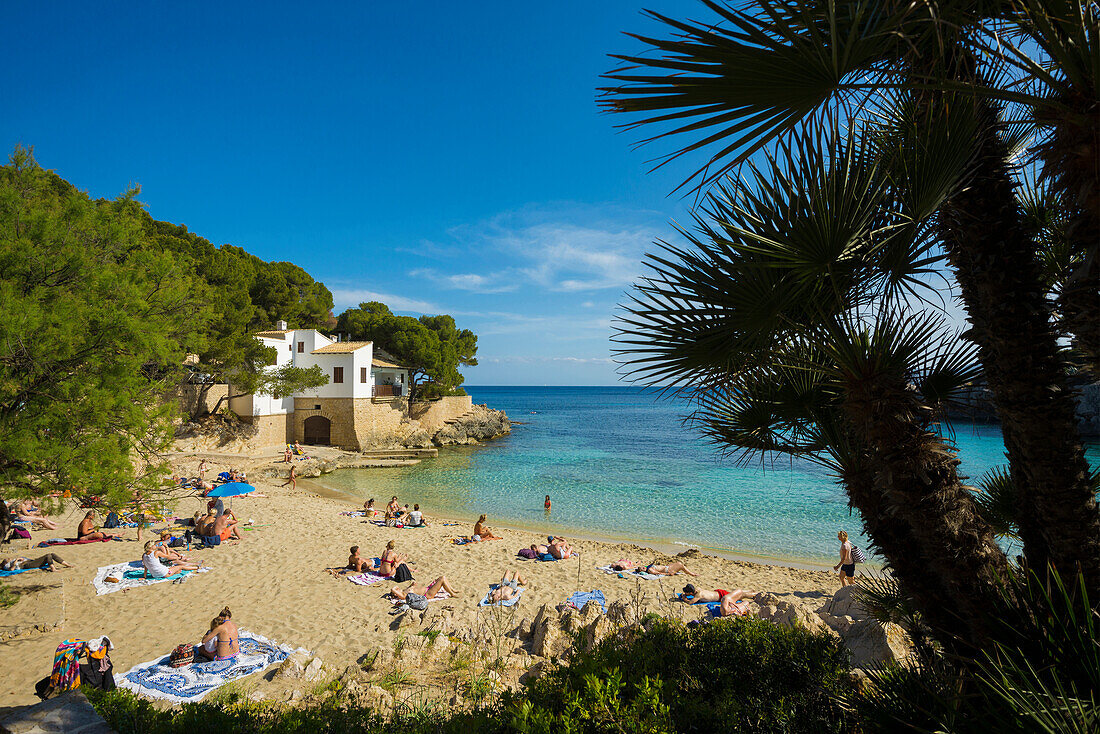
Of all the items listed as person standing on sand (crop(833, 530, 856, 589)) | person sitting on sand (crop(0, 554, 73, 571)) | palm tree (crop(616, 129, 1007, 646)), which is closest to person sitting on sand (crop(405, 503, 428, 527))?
person sitting on sand (crop(0, 554, 73, 571))

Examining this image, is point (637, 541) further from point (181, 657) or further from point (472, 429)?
point (472, 429)

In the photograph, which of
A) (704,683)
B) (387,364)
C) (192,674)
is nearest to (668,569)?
(704,683)

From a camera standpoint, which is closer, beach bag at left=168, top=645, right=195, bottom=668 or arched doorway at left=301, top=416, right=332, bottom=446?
beach bag at left=168, top=645, right=195, bottom=668

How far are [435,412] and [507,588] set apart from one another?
32736mm

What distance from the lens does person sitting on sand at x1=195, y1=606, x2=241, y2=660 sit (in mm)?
6461

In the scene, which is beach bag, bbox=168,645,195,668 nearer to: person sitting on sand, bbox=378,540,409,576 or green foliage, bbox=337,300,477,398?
person sitting on sand, bbox=378,540,409,576

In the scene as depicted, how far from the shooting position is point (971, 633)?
7.93 feet

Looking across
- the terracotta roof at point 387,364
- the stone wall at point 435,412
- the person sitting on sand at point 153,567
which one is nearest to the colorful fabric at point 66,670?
the person sitting on sand at point 153,567

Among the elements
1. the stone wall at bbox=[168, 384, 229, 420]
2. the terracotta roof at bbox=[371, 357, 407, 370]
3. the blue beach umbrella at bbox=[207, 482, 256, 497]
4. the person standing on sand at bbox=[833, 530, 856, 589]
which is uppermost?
the terracotta roof at bbox=[371, 357, 407, 370]

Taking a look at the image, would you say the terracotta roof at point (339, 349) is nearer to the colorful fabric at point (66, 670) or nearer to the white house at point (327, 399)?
the white house at point (327, 399)

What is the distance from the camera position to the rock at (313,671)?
18.8ft

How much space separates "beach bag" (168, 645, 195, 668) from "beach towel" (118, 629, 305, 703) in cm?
6

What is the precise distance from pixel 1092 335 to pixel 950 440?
98 cm

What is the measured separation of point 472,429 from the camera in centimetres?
4309
